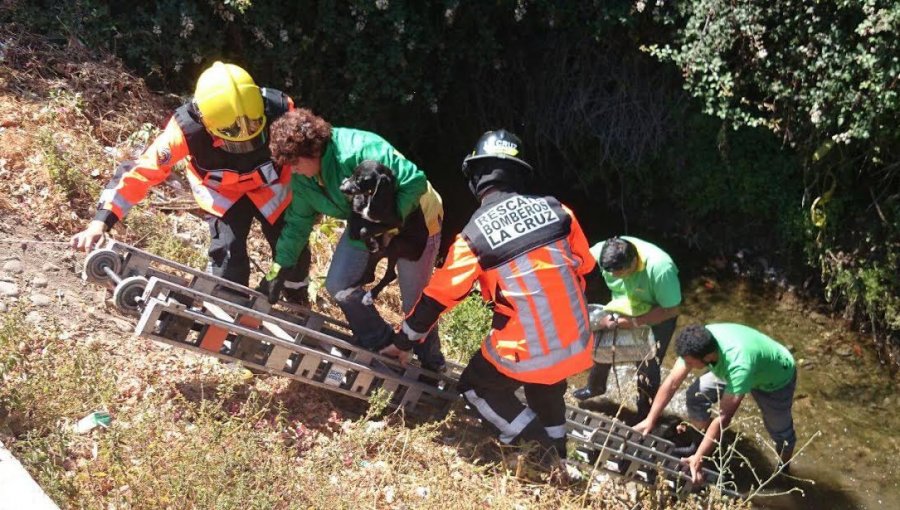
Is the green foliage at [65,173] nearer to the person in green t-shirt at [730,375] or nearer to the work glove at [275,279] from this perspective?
the work glove at [275,279]

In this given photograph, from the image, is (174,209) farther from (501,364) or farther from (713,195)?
(713,195)

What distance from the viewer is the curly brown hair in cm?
394

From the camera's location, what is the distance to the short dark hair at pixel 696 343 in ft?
16.3

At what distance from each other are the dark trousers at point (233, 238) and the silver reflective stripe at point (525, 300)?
4.89 ft

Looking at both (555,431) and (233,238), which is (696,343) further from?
(233,238)

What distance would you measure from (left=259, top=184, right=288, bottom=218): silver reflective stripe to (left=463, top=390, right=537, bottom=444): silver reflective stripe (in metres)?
1.60

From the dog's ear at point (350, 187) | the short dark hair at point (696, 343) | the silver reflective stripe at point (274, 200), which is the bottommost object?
the silver reflective stripe at point (274, 200)

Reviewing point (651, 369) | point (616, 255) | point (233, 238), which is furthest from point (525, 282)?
point (651, 369)

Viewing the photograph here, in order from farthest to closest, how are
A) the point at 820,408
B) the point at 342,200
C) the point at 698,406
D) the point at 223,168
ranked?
the point at 820,408
the point at 698,406
the point at 223,168
the point at 342,200

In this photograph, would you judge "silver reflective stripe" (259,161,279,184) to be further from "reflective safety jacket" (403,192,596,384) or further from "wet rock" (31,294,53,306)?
"wet rock" (31,294,53,306)

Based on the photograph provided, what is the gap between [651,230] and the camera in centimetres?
863

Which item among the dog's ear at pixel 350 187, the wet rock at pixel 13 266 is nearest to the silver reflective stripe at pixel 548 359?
the dog's ear at pixel 350 187

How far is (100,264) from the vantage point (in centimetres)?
433

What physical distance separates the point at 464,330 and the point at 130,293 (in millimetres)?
2765
